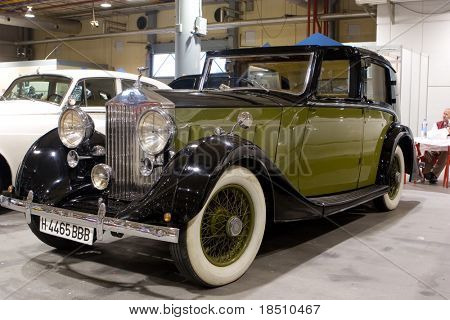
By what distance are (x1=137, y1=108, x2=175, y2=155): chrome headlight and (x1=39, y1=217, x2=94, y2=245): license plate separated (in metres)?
0.58

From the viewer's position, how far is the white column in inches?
280

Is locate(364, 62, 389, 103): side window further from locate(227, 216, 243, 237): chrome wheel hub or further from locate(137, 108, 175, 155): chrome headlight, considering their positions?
locate(137, 108, 175, 155): chrome headlight

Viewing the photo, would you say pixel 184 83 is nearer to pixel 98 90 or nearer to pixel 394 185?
pixel 98 90

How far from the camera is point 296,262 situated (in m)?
3.23

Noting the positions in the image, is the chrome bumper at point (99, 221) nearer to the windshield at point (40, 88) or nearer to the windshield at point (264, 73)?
the windshield at point (264, 73)

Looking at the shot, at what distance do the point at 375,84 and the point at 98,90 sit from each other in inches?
119

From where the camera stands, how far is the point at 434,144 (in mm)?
6566

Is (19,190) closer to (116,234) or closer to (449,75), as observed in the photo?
(116,234)

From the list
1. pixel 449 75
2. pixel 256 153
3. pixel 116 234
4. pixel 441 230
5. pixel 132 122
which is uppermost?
pixel 449 75

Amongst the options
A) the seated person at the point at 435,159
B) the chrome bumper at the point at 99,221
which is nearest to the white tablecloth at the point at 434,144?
the seated person at the point at 435,159

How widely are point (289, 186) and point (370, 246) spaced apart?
1039 millimetres

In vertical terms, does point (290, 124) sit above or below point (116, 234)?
above

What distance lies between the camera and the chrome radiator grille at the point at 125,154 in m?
2.96
